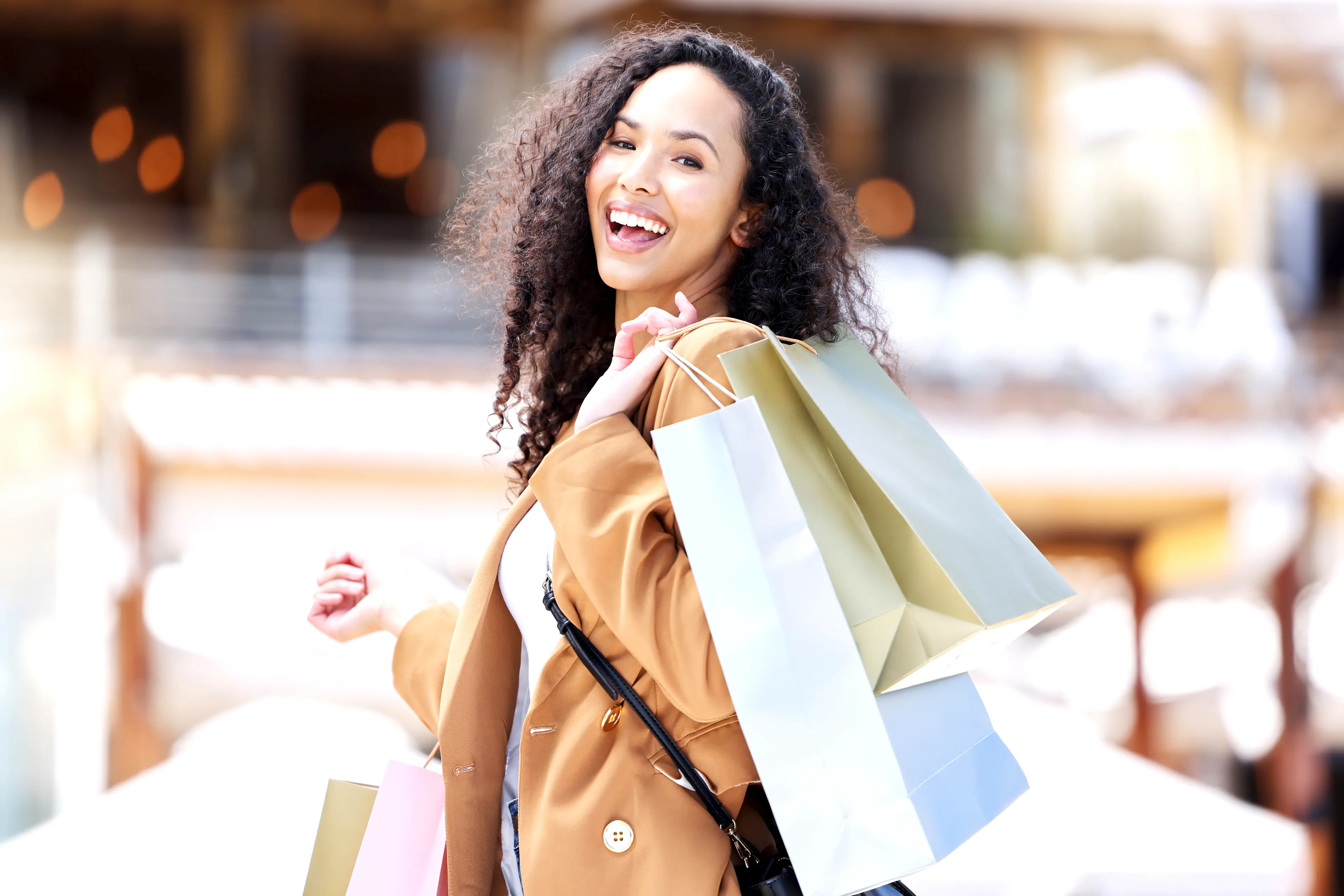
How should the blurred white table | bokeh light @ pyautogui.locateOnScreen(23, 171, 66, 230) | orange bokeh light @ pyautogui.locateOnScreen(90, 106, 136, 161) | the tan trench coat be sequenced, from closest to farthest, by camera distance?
the tan trench coat < the blurred white table < bokeh light @ pyautogui.locateOnScreen(23, 171, 66, 230) < orange bokeh light @ pyautogui.locateOnScreen(90, 106, 136, 161)

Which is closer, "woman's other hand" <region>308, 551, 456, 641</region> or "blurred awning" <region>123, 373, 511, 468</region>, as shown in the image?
"woman's other hand" <region>308, 551, 456, 641</region>

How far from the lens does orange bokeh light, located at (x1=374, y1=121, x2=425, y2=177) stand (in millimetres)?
12664

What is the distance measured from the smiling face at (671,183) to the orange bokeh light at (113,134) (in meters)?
12.1

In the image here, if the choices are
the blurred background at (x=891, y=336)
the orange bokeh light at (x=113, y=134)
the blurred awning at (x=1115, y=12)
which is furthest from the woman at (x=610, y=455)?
the orange bokeh light at (x=113, y=134)

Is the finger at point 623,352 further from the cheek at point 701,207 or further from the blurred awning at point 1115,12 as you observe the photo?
the blurred awning at point 1115,12

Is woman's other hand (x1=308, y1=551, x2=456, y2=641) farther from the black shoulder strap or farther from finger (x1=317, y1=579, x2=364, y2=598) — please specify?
Answer: the black shoulder strap

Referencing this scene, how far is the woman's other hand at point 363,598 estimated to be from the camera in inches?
68.7

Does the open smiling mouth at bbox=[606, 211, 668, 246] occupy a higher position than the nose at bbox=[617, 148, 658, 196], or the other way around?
the nose at bbox=[617, 148, 658, 196]

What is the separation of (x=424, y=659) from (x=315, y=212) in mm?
11920

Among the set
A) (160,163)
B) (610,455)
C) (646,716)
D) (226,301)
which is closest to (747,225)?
(610,455)

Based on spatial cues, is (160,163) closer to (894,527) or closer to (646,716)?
(646,716)

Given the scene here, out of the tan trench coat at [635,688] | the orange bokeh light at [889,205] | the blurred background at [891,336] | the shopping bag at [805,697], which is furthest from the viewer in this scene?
the orange bokeh light at [889,205]

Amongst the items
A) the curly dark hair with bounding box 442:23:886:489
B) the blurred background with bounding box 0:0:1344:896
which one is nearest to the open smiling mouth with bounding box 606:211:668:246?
the curly dark hair with bounding box 442:23:886:489

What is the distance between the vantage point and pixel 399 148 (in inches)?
502
